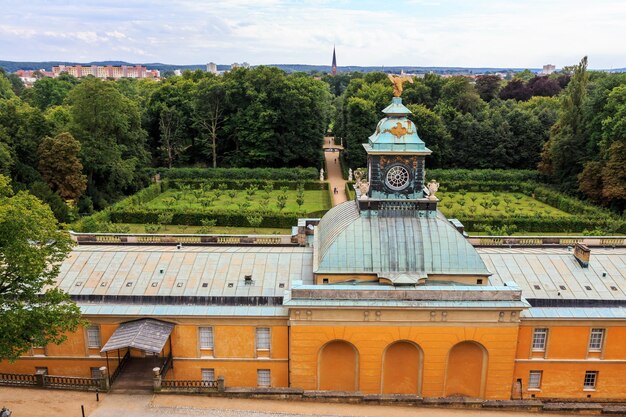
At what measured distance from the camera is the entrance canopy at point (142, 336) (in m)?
26.6

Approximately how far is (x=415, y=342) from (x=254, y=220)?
37292mm

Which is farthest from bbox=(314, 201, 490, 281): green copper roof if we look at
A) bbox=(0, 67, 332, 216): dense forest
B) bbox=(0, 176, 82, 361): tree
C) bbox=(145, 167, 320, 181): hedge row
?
bbox=(145, 167, 320, 181): hedge row

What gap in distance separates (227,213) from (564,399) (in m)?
45.3

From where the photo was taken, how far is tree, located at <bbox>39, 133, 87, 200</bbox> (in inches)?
2608

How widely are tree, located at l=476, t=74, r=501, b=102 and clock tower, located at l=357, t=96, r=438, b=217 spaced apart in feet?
416

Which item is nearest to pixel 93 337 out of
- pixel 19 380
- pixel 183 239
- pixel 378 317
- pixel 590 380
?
pixel 19 380

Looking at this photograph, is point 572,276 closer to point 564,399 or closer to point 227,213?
point 564,399

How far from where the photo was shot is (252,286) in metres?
30.8

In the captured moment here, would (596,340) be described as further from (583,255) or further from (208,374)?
(208,374)

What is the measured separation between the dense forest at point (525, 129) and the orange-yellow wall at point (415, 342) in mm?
51557

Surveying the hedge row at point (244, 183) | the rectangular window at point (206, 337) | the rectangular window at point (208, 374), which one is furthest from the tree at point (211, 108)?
the rectangular window at point (208, 374)

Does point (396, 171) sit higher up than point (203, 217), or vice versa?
point (396, 171)

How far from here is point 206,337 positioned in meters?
29.3

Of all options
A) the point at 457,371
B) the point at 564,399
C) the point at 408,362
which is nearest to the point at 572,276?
the point at 564,399
